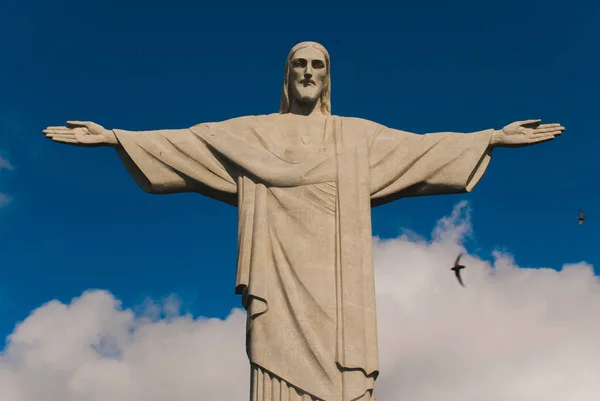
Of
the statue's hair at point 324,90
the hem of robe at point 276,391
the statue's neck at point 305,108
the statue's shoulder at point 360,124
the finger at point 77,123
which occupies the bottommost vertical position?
the hem of robe at point 276,391

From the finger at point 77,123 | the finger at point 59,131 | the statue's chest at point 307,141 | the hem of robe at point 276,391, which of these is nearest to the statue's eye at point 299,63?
the statue's chest at point 307,141

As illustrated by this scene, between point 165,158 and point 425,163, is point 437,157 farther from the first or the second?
point 165,158

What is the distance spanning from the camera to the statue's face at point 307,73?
44.3 ft

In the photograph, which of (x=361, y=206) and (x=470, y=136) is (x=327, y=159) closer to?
(x=361, y=206)

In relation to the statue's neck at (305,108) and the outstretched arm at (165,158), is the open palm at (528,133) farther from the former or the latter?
the outstretched arm at (165,158)

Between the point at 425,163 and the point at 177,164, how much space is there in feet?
12.3

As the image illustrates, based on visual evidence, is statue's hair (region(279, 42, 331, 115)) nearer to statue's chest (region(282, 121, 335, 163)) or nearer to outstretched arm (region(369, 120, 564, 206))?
statue's chest (region(282, 121, 335, 163))

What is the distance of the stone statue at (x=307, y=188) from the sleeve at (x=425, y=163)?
0.02 metres

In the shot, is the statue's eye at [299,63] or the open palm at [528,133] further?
the statue's eye at [299,63]

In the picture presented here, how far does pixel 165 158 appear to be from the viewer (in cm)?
1309

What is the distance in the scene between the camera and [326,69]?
1369 cm

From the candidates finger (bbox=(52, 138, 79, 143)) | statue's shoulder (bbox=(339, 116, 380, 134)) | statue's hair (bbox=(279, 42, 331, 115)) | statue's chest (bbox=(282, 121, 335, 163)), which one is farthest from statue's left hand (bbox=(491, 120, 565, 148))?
finger (bbox=(52, 138, 79, 143))

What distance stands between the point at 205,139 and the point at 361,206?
2.64 metres

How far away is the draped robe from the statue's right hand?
0.25 metres
